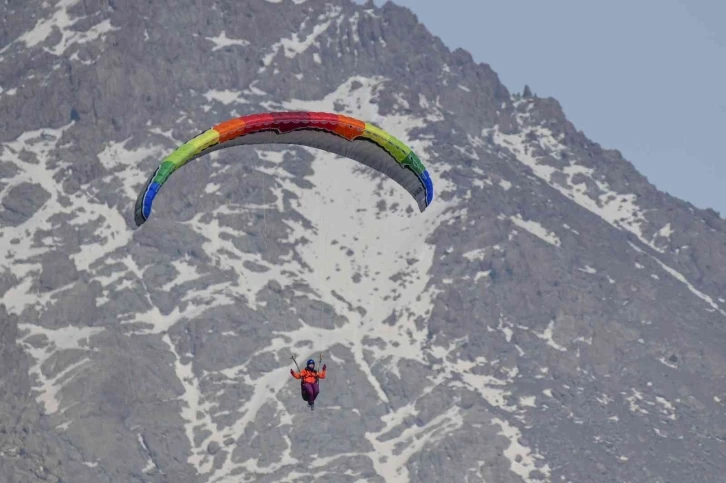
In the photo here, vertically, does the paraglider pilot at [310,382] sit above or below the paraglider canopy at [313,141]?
below

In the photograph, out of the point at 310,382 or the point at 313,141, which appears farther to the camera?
the point at 313,141

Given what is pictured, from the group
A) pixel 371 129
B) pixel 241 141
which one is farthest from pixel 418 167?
pixel 241 141

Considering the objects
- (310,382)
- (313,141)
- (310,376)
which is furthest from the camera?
(313,141)

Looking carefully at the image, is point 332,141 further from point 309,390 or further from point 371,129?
point 309,390

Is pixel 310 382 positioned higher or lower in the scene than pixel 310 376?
lower

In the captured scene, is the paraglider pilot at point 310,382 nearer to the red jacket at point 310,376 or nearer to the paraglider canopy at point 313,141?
the red jacket at point 310,376

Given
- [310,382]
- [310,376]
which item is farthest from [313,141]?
[310,382]

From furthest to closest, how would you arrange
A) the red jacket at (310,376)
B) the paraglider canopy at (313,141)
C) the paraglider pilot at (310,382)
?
the red jacket at (310,376) < the paraglider pilot at (310,382) < the paraglider canopy at (313,141)

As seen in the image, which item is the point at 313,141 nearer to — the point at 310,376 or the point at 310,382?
the point at 310,376

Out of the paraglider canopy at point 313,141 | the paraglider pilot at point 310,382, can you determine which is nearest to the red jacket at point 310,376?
the paraglider pilot at point 310,382
